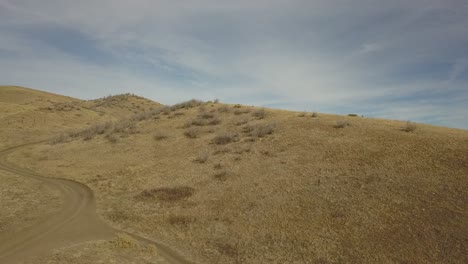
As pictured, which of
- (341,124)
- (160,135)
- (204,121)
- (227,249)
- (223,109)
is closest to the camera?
(227,249)

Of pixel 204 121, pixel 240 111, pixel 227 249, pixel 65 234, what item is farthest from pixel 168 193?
pixel 240 111

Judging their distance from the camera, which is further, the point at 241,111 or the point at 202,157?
the point at 241,111

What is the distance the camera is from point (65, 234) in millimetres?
13562

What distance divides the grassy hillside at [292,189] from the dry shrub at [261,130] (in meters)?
0.10

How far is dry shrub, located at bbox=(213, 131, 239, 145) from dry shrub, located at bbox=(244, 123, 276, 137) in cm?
128

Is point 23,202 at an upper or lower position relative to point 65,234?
upper

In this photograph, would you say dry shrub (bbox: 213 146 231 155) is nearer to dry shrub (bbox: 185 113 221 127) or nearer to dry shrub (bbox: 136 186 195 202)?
dry shrub (bbox: 136 186 195 202)

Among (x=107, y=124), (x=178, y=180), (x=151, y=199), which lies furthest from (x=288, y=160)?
(x=107, y=124)

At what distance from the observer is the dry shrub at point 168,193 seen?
17.4 meters

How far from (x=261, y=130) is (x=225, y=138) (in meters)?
2.78

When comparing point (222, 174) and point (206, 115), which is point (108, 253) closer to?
point (222, 174)

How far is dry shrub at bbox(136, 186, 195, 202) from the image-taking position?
1742 cm

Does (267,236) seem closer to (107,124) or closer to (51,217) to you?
(51,217)

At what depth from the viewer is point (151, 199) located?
57.1 ft
